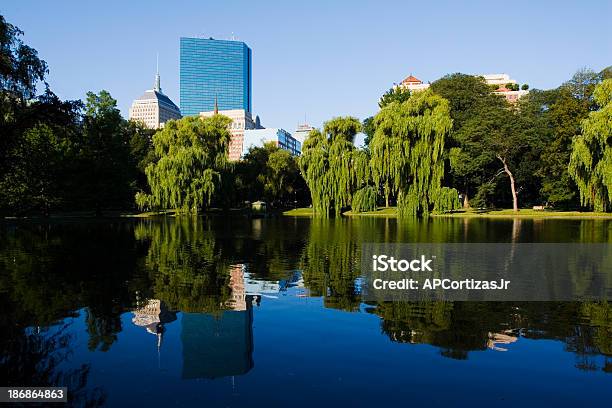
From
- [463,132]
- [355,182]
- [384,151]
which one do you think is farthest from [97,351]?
[463,132]

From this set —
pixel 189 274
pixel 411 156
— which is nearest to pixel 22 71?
pixel 189 274

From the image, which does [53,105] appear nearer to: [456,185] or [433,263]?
[433,263]

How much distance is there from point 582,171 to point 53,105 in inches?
1568

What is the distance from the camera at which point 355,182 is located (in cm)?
5138

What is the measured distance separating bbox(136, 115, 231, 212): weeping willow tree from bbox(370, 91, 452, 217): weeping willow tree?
60.2 ft

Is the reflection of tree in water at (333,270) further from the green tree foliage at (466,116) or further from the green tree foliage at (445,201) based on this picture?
the green tree foliage at (466,116)

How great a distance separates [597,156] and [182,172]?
121 ft

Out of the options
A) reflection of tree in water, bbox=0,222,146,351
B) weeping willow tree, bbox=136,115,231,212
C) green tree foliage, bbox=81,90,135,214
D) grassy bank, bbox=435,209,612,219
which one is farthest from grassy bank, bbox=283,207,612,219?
reflection of tree in water, bbox=0,222,146,351

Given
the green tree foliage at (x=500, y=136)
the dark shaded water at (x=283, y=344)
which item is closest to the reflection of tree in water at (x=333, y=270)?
the dark shaded water at (x=283, y=344)

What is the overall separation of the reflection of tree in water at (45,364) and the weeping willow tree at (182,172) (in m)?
43.6

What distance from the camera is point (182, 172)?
5062cm

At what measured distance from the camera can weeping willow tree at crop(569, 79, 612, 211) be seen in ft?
122

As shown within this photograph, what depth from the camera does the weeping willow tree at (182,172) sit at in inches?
1989

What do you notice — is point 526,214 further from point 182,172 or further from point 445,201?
point 182,172
